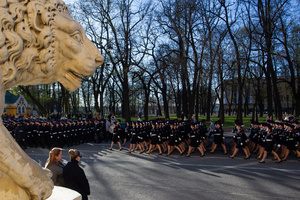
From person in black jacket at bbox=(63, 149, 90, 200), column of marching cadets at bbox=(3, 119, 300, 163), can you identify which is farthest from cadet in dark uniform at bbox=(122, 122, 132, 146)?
person in black jacket at bbox=(63, 149, 90, 200)

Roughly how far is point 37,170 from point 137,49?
2370 cm

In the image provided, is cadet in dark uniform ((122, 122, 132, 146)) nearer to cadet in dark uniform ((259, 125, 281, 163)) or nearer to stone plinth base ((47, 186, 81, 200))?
cadet in dark uniform ((259, 125, 281, 163))

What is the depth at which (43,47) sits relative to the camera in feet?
4.73

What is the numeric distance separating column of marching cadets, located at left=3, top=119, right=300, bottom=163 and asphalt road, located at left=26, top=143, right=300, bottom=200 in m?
0.79

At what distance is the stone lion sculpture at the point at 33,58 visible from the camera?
1.19m

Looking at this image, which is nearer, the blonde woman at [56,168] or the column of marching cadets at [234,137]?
the blonde woman at [56,168]

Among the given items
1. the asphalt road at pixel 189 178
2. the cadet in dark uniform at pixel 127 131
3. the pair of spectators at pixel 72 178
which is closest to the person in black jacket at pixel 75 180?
the pair of spectators at pixel 72 178

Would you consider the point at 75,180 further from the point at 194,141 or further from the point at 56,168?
the point at 194,141

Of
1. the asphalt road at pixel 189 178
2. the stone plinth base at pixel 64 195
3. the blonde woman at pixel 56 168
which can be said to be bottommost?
the asphalt road at pixel 189 178

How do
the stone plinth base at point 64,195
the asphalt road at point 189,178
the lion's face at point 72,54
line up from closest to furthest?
1. the lion's face at point 72,54
2. the stone plinth base at point 64,195
3. the asphalt road at point 189,178

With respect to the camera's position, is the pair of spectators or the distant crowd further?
the distant crowd

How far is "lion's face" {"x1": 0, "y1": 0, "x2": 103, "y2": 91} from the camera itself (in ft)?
4.14

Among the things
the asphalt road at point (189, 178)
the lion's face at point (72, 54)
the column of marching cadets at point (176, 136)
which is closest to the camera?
the lion's face at point (72, 54)

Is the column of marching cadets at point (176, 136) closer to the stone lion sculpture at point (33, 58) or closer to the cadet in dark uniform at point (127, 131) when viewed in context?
the cadet in dark uniform at point (127, 131)
